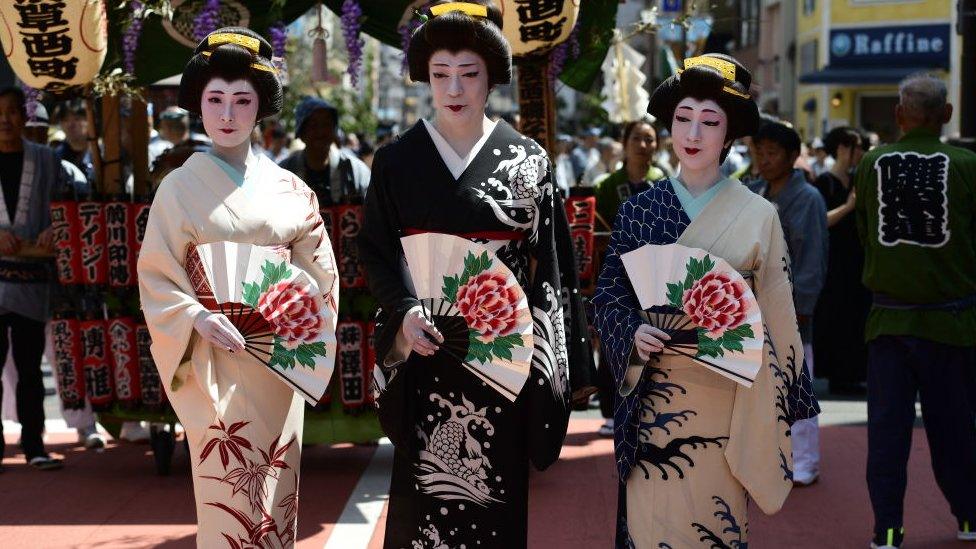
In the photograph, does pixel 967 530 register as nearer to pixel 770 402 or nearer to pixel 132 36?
pixel 770 402

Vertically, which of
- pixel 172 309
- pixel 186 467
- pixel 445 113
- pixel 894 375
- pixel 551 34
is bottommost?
pixel 186 467

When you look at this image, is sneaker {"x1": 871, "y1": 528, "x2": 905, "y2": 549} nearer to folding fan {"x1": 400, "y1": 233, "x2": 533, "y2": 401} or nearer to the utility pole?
folding fan {"x1": 400, "y1": 233, "x2": 533, "y2": 401}

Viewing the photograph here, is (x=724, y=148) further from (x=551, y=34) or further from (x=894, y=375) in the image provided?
(x=551, y=34)

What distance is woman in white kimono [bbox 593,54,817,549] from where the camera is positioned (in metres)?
4.00

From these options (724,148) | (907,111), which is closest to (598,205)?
(907,111)

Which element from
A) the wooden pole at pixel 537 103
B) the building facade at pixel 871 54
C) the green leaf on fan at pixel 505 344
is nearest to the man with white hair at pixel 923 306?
the wooden pole at pixel 537 103

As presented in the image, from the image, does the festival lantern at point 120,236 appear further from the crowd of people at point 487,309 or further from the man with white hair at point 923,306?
the man with white hair at point 923,306

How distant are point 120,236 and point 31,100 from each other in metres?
1.10

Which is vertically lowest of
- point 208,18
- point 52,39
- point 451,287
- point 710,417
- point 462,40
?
point 710,417

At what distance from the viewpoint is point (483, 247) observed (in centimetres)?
398

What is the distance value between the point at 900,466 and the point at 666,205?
6.52 feet

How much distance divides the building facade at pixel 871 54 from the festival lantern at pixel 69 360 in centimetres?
2379

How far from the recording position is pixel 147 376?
682 centimetres

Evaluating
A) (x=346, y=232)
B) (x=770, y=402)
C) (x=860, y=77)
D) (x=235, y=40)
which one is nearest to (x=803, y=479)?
(x=346, y=232)
